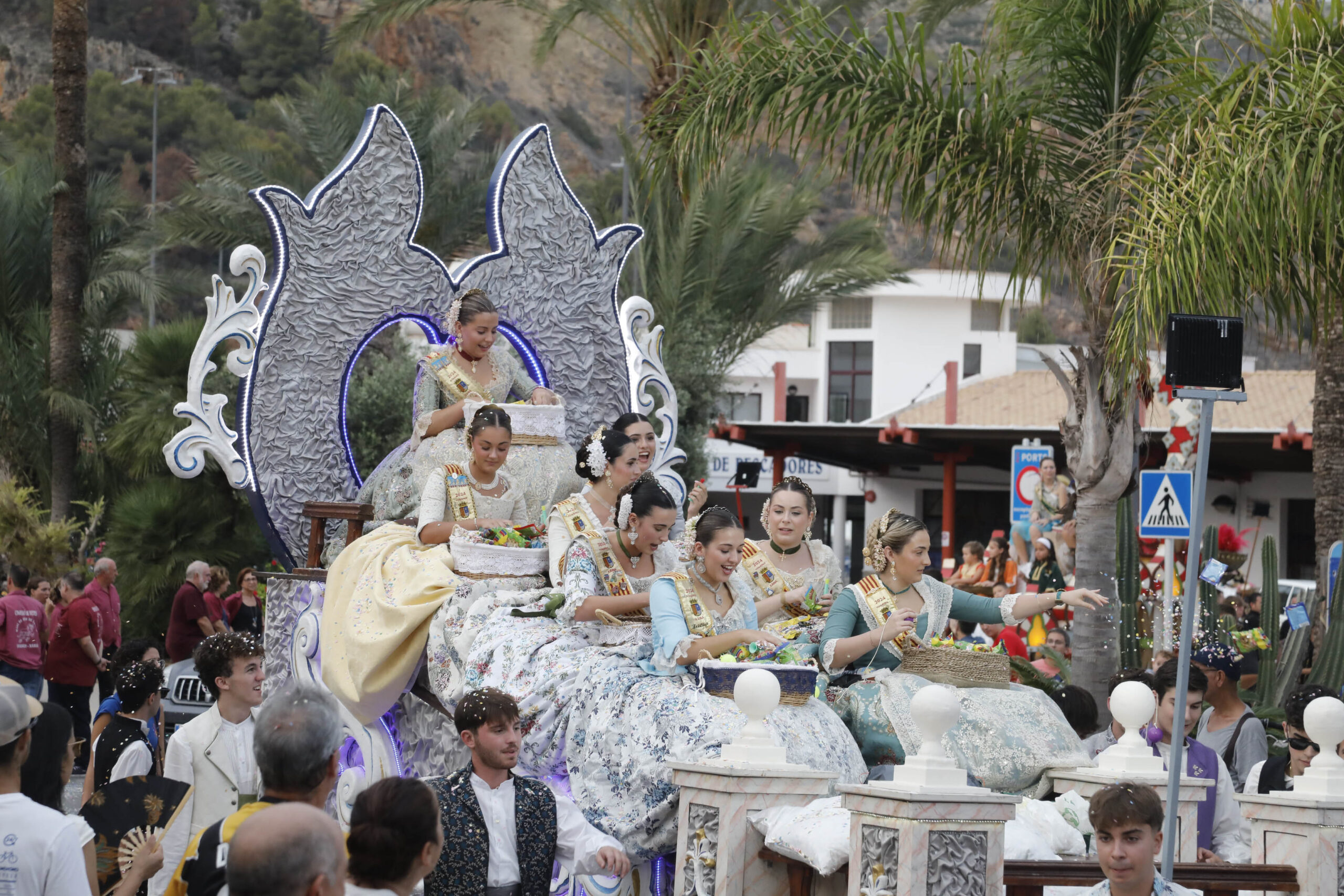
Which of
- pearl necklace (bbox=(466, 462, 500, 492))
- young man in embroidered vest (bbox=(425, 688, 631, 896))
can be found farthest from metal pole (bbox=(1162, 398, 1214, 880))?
pearl necklace (bbox=(466, 462, 500, 492))

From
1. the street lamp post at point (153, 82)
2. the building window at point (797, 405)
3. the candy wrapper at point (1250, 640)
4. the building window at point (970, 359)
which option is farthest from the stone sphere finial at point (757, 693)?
the building window at point (970, 359)

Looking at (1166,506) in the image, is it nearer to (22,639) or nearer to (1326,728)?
(1326,728)

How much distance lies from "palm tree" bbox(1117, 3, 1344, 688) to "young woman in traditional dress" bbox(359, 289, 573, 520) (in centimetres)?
304

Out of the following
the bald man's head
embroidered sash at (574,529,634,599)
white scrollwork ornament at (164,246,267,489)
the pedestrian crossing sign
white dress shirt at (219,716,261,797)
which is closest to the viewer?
the bald man's head

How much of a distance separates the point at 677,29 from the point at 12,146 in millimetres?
19764

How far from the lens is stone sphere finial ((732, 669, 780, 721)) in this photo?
→ 4.98 m

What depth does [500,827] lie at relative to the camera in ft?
14.3

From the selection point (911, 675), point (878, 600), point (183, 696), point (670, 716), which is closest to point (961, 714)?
point (911, 675)

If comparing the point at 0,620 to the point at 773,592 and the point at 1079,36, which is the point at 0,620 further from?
the point at 1079,36

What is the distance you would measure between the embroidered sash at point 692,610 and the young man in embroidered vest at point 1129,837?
2216 mm

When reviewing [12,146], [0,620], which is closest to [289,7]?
[12,146]

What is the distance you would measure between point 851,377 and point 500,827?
42.6 m

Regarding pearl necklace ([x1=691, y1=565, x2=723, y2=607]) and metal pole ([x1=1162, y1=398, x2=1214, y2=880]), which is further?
pearl necklace ([x1=691, y1=565, x2=723, y2=607])

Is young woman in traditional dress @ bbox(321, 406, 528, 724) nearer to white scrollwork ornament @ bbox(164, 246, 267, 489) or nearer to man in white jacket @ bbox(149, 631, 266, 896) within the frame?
white scrollwork ornament @ bbox(164, 246, 267, 489)
